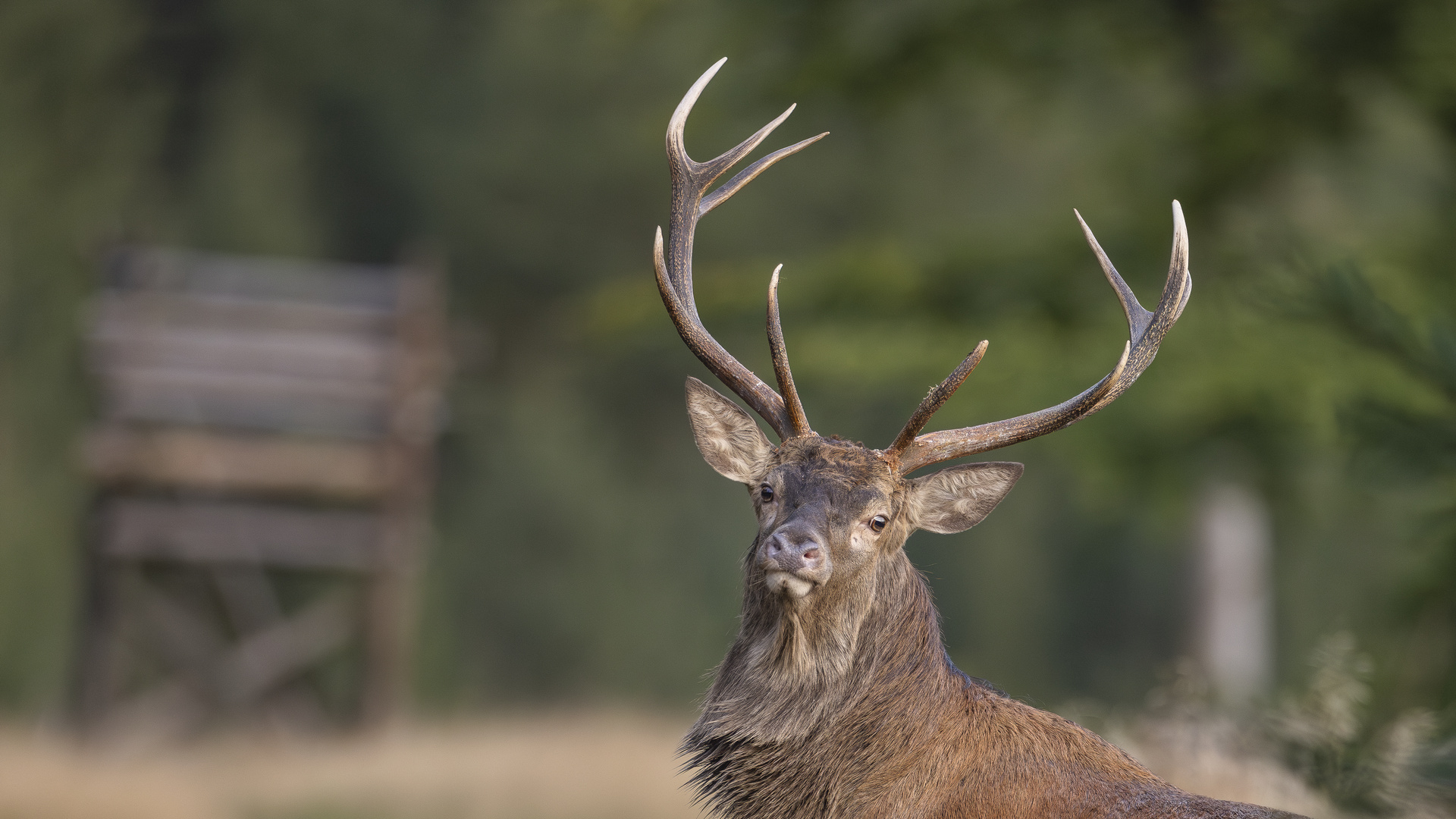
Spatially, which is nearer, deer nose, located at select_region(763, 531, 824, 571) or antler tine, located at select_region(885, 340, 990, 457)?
deer nose, located at select_region(763, 531, 824, 571)

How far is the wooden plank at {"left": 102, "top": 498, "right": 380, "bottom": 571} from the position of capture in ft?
40.6

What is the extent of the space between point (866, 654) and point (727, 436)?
28.0 inches

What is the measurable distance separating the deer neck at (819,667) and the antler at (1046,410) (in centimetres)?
32

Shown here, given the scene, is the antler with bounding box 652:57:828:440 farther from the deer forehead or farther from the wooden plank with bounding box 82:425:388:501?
the wooden plank with bounding box 82:425:388:501

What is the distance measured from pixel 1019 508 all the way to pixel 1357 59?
52.8ft

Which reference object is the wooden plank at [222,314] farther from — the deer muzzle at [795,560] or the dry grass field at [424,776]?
the deer muzzle at [795,560]

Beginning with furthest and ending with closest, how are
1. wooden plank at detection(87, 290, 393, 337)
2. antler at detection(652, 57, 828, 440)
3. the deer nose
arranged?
wooden plank at detection(87, 290, 393, 337), antler at detection(652, 57, 828, 440), the deer nose

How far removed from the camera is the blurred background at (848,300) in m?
7.99

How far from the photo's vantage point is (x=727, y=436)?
402 centimetres

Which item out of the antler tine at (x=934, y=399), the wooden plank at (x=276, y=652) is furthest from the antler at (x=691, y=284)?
the wooden plank at (x=276, y=652)

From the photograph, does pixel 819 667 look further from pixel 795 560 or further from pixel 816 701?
pixel 795 560

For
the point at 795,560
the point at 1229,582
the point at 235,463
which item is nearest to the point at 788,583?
→ the point at 795,560

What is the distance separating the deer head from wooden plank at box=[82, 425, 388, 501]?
8.98 meters

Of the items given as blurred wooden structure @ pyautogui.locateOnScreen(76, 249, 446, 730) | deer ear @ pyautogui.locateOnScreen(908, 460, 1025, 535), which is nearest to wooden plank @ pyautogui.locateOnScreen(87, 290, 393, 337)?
blurred wooden structure @ pyautogui.locateOnScreen(76, 249, 446, 730)
